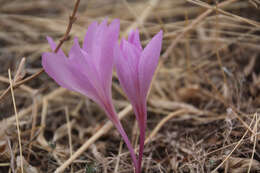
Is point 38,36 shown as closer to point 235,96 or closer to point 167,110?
point 167,110

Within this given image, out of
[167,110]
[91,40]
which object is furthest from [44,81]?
[91,40]

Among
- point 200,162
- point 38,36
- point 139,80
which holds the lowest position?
point 200,162

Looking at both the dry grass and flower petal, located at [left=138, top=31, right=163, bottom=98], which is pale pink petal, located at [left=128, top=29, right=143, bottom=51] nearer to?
flower petal, located at [left=138, top=31, right=163, bottom=98]

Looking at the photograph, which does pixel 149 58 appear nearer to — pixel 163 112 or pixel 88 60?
pixel 88 60

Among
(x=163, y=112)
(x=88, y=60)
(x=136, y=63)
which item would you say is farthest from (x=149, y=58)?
(x=163, y=112)

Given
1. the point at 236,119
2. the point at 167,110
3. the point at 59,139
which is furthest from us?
the point at 167,110

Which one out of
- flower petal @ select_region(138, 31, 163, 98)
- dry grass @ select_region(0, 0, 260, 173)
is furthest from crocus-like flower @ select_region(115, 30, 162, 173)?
dry grass @ select_region(0, 0, 260, 173)
